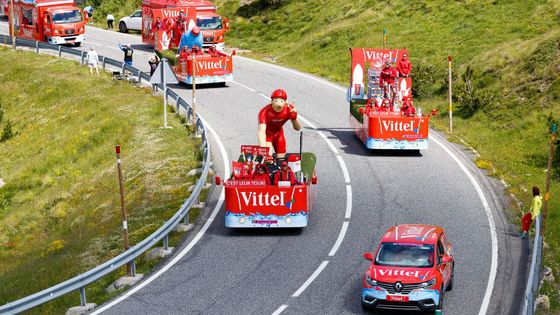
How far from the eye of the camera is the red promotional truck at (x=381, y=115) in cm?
3250

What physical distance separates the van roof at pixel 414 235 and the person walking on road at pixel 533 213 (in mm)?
4347

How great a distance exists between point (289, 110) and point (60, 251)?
7.57 meters

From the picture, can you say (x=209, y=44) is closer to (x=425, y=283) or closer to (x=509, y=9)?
(x=509, y=9)

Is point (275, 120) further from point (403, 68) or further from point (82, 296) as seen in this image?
point (403, 68)

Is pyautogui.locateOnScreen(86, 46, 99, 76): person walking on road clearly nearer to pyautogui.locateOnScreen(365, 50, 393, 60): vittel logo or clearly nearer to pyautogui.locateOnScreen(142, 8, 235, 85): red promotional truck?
pyautogui.locateOnScreen(142, 8, 235, 85): red promotional truck

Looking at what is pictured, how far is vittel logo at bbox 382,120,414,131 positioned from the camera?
32469mm

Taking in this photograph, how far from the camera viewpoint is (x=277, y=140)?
26.9 metres

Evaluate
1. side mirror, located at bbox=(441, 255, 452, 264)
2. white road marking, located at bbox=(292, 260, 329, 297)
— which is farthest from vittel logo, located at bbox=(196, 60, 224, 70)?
side mirror, located at bbox=(441, 255, 452, 264)

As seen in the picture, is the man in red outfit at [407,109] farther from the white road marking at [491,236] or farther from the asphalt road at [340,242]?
the white road marking at [491,236]

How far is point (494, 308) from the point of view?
19609 mm

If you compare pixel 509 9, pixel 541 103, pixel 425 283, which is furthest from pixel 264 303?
pixel 509 9

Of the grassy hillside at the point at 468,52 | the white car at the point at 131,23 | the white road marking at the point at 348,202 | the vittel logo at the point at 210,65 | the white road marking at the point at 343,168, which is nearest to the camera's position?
the white road marking at the point at 348,202

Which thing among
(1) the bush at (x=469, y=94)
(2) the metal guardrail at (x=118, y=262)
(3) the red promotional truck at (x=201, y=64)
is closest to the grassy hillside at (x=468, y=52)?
(1) the bush at (x=469, y=94)

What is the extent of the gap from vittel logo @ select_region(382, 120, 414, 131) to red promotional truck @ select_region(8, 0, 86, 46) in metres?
31.6
